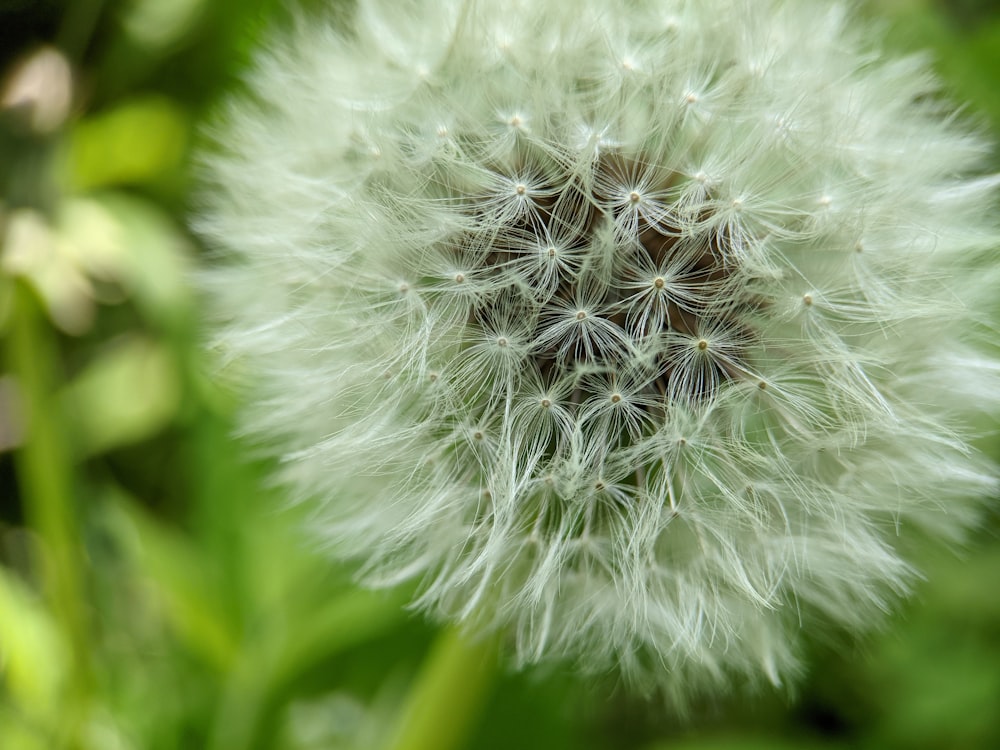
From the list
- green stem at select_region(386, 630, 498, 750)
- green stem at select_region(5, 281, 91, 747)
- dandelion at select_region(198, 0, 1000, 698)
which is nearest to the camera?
dandelion at select_region(198, 0, 1000, 698)

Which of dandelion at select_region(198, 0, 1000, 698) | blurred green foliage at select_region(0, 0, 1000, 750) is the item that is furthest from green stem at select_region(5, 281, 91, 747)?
dandelion at select_region(198, 0, 1000, 698)

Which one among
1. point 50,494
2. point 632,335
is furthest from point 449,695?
point 50,494

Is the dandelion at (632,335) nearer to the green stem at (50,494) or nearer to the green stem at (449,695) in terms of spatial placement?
the green stem at (449,695)

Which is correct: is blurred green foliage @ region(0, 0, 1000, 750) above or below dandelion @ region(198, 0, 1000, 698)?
below

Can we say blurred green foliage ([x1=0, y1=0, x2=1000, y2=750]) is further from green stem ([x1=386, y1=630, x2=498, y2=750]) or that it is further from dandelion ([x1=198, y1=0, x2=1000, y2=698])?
dandelion ([x1=198, y1=0, x2=1000, y2=698])

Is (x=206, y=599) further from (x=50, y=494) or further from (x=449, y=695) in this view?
(x=449, y=695)
